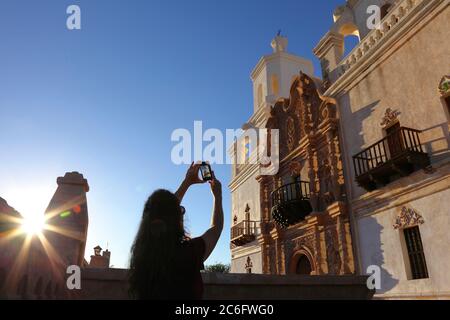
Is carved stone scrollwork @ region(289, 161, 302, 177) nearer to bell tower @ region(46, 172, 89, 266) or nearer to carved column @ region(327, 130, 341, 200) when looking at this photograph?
carved column @ region(327, 130, 341, 200)

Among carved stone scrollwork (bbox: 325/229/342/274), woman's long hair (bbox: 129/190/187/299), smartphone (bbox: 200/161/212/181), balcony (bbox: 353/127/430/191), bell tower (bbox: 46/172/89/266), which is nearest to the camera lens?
woman's long hair (bbox: 129/190/187/299)

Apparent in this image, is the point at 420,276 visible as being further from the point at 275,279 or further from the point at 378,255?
the point at 275,279

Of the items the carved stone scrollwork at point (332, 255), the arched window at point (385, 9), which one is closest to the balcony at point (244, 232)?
the carved stone scrollwork at point (332, 255)

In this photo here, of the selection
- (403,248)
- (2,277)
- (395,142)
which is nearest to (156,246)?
(2,277)

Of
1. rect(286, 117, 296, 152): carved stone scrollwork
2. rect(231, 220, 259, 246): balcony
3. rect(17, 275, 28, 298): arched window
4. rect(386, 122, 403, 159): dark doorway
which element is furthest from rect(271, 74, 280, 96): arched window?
rect(17, 275, 28, 298): arched window

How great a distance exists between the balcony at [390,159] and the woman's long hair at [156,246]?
7.88 metres

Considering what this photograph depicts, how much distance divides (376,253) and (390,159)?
2739 millimetres

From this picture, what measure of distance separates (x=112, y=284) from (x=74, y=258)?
25.0 inches

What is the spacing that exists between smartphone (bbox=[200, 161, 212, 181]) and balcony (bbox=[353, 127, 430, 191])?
7.31 meters

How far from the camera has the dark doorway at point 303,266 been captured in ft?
41.5

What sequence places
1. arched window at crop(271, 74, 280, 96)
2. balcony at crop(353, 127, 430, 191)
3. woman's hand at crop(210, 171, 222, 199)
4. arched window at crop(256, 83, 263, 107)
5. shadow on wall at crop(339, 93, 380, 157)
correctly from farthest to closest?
arched window at crop(256, 83, 263, 107) < arched window at crop(271, 74, 280, 96) < shadow on wall at crop(339, 93, 380, 157) < balcony at crop(353, 127, 430, 191) < woman's hand at crop(210, 171, 222, 199)

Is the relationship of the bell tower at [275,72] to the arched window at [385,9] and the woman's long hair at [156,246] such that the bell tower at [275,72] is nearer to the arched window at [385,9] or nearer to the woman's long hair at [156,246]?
the arched window at [385,9]

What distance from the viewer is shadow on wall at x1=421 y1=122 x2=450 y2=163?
7754 mm

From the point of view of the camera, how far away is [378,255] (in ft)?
30.3
